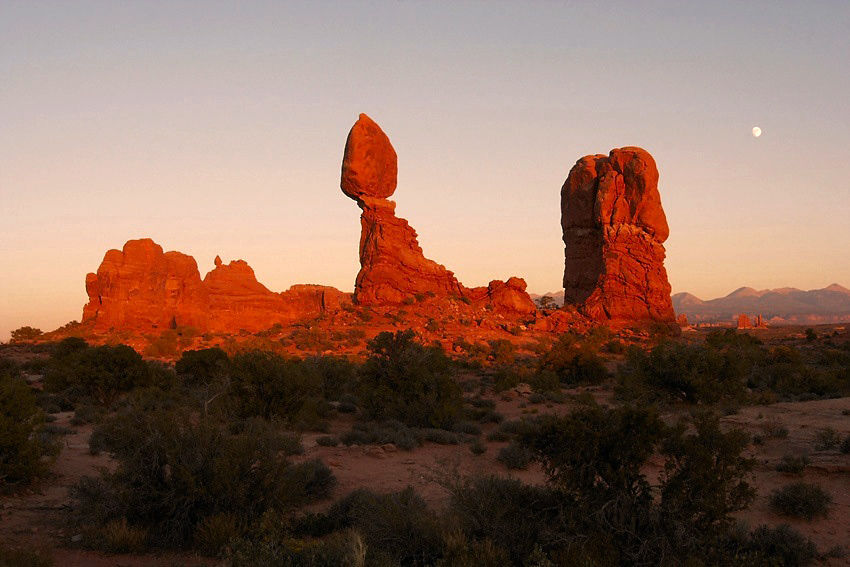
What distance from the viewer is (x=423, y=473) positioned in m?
10.2

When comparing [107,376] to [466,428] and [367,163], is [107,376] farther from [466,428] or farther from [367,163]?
[367,163]

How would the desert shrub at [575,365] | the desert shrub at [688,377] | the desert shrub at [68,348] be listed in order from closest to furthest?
1. the desert shrub at [688,377]
2. the desert shrub at [575,365]
3. the desert shrub at [68,348]

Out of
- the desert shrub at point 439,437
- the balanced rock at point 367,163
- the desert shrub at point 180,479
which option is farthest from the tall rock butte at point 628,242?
the desert shrub at point 180,479

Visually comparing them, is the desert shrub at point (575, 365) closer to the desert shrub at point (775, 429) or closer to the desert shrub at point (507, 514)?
the desert shrub at point (775, 429)

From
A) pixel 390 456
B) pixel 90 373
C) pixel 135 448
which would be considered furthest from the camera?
pixel 90 373

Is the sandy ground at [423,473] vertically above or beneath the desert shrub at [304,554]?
beneath

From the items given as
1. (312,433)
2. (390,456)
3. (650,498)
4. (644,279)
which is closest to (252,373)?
(312,433)

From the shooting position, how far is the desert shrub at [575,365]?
24.7 meters

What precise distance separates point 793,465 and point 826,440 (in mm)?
1523

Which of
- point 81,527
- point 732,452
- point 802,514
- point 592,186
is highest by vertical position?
point 592,186

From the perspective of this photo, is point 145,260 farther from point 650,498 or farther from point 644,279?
point 650,498

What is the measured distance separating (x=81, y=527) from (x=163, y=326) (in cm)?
3527

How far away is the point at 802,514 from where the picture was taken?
7.55 meters

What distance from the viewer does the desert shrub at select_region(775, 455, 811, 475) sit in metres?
9.15
